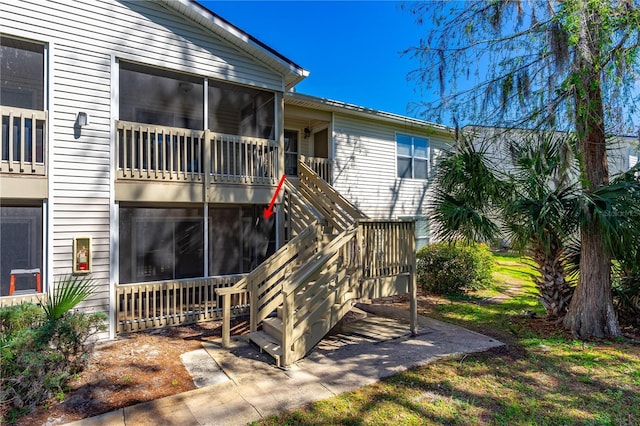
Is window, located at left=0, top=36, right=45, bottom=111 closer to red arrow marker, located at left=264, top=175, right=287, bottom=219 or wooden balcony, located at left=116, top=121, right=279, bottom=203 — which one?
wooden balcony, located at left=116, top=121, right=279, bottom=203

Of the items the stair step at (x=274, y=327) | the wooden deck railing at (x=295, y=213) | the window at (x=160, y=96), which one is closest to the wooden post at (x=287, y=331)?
the stair step at (x=274, y=327)

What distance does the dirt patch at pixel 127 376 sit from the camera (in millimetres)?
3766

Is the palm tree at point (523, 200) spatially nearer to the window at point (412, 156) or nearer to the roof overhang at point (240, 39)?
the roof overhang at point (240, 39)

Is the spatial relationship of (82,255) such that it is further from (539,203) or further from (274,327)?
(539,203)

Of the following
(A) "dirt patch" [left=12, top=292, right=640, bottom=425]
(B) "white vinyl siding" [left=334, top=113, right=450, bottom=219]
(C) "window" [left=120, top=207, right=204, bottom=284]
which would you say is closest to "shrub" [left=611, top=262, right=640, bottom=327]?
(A) "dirt patch" [left=12, top=292, right=640, bottom=425]

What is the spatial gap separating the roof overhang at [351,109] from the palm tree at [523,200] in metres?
1.73

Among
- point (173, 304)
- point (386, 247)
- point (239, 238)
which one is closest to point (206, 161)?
point (239, 238)

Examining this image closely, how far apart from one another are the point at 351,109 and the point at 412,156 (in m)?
3.46

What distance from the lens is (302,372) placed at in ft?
15.4

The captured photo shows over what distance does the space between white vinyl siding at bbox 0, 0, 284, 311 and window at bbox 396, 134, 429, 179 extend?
843 cm

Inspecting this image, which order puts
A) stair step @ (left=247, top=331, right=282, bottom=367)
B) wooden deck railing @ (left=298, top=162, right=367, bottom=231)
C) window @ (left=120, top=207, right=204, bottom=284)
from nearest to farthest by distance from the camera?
stair step @ (left=247, top=331, right=282, bottom=367) < wooden deck railing @ (left=298, top=162, right=367, bottom=231) < window @ (left=120, top=207, right=204, bottom=284)

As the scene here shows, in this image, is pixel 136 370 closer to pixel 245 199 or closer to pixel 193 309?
pixel 193 309

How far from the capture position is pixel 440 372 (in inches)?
186

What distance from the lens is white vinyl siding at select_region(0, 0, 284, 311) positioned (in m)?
5.82
